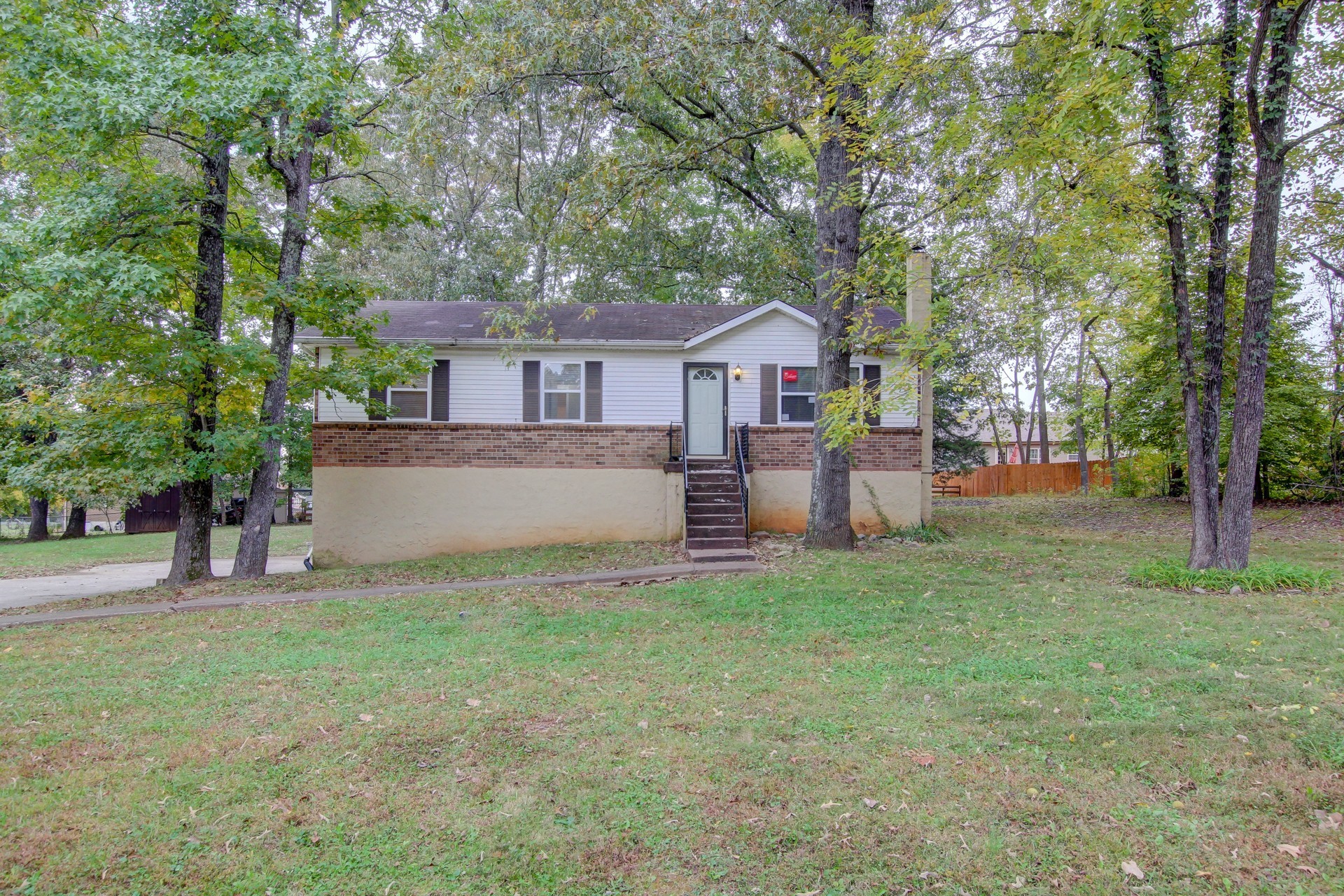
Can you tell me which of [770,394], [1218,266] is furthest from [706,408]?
[1218,266]

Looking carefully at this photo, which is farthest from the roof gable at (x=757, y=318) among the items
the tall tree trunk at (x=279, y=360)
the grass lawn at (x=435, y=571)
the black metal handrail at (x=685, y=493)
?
the tall tree trunk at (x=279, y=360)

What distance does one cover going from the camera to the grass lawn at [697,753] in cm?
281

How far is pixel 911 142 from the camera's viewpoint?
8.14 m

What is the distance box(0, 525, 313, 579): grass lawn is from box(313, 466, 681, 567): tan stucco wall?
346cm

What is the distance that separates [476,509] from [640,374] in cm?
380

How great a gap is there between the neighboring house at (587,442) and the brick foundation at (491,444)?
3 centimetres

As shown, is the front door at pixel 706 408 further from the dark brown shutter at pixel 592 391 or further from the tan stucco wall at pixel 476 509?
the dark brown shutter at pixel 592 391

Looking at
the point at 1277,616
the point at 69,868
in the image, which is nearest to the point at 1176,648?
the point at 1277,616

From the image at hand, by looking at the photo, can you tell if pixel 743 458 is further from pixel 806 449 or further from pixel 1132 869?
pixel 1132 869

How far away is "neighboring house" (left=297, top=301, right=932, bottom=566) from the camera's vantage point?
12.2 metres

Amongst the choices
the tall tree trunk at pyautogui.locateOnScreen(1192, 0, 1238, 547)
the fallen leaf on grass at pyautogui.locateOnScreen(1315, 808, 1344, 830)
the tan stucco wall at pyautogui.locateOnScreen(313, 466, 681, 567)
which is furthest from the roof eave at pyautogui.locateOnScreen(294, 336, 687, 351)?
the fallen leaf on grass at pyautogui.locateOnScreen(1315, 808, 1344, 830)

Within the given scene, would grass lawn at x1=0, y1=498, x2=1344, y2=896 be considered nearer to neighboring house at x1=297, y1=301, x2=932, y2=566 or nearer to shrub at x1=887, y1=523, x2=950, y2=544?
shrub at x1=887, y1=523, x2=950, y2=544

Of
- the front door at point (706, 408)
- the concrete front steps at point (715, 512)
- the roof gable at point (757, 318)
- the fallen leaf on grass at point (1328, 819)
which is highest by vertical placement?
the roof gable at point (757, 318)

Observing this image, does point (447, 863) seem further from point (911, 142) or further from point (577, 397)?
point (577, 397)
